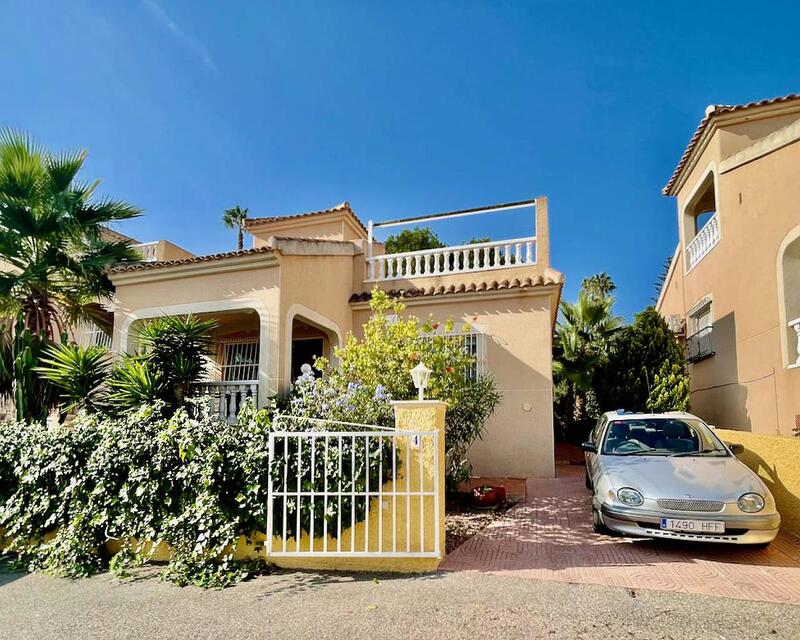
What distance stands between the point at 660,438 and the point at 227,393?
24.7 feet

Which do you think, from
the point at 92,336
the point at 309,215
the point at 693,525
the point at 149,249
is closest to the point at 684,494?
A: the point at 693,525

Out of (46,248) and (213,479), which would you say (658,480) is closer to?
(213,479)

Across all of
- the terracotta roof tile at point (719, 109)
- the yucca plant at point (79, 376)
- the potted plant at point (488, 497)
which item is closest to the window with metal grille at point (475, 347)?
the potted plant at point (488, 497)

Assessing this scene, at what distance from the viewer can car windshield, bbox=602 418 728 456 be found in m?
7.06

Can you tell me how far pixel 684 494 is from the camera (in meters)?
5.79

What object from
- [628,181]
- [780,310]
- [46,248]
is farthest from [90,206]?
[628,181]

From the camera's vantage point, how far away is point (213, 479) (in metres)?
5.86

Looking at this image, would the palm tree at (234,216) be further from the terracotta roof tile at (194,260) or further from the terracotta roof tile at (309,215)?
the terracotta roof tile at (194,260)

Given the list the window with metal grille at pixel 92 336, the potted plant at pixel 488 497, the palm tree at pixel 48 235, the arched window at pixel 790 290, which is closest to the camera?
the potted plant at pixel 488 497

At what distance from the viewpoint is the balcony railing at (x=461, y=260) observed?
12734 millimetres

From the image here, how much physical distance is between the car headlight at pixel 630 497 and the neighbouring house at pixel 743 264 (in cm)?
524

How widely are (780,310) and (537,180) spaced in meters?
6.51

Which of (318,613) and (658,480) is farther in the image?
(658,480)

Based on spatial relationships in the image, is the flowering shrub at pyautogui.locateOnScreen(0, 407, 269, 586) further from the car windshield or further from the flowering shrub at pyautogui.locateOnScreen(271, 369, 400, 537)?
the car windshield
